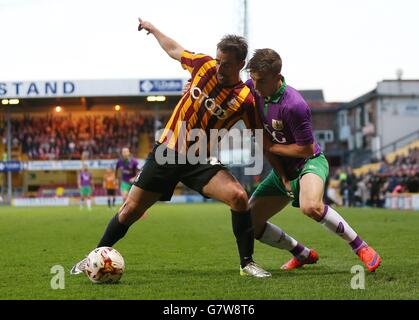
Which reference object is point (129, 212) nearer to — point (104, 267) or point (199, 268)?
point (104, 267)

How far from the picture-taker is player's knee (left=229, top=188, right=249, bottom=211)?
699 cm

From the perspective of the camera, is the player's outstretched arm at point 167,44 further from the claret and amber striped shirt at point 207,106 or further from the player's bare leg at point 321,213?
the player's bare leg at point 321,213

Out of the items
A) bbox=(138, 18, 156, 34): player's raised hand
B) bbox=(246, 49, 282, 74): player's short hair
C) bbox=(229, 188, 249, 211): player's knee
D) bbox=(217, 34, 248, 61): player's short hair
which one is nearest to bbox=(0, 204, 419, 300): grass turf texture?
bbox=(229, 188, 249, 211): player's knee

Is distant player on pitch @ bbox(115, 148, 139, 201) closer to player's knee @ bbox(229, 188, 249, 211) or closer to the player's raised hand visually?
the player's raised hand

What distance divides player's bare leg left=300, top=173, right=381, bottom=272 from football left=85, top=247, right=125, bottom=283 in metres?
1.91

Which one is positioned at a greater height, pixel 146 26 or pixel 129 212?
pixel 146 26

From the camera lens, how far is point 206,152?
7156mm

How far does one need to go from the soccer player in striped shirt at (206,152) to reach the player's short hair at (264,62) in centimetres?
13

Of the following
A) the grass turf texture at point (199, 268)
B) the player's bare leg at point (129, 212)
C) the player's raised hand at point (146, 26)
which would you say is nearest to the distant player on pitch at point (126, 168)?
the grass turf texture at point (199, 268)

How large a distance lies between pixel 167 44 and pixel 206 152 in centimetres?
124

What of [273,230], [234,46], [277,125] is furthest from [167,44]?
[273,230]

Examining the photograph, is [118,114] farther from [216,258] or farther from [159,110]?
[216,258]
